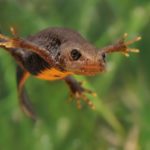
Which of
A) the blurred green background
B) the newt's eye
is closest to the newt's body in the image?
the newt's eye

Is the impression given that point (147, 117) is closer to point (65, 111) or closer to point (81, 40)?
point (65, 111)

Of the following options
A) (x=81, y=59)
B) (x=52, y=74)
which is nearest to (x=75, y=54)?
(x=81, y=59)

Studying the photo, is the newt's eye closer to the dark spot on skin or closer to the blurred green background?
the dark spot on skin

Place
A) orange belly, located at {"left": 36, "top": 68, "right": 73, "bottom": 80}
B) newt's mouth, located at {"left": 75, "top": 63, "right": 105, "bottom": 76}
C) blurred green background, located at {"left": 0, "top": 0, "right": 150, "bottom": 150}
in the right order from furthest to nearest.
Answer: blurred green background, located at {"left": 0, "top": 0, "right": 150, "bottom": 150}
orange belly, located at {"left": 36, "top": 68, "right": 73, "bottom": 80}
newt's mouth, located at {"left": 75, "top": 63, "right": 105, "bottom": 76}

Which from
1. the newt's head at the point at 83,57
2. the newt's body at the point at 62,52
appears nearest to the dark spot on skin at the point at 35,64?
the newt's body at the point at 62,52

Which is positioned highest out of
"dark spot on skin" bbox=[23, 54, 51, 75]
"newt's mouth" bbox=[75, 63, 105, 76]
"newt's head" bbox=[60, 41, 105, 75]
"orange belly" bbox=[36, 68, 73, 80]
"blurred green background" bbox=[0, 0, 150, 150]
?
"blurred green background" bbox=[0, 0, 150, 150]

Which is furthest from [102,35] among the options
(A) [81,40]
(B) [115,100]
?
(A) [81,40]

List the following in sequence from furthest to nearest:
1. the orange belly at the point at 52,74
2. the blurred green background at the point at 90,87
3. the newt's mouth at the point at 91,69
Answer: the blurred green background at the point at 90,87
the orange belly at the point at 52,74
the newt's mouth at the point at 91,69

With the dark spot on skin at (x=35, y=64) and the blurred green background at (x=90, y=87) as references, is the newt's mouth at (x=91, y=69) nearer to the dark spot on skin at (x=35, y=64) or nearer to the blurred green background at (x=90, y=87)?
the dark spot on skin at (x=35, y=64)
